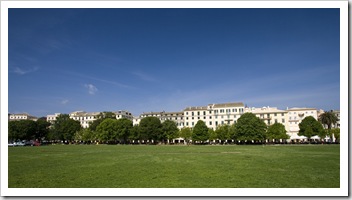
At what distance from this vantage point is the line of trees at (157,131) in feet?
143

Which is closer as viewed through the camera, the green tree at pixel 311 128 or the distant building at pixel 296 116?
the green tree at pixel 311 128

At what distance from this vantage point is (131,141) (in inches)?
2333

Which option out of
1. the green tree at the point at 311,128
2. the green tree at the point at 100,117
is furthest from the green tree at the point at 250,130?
the green tree at the point at 100,117

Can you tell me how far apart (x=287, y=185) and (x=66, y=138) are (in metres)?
58.6

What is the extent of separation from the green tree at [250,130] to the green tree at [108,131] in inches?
939

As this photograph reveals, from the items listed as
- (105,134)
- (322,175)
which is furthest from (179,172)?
(105,134)

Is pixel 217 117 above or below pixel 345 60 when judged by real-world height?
below

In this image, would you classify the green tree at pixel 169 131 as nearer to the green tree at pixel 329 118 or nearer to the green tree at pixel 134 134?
the green tree at pixel 134 134

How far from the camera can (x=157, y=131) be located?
5212 centimetres

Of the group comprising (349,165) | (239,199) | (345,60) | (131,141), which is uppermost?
(345,60)

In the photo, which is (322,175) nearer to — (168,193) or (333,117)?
(168,193)

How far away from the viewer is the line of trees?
4366cm

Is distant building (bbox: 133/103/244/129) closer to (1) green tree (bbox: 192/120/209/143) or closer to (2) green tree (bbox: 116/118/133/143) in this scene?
(1) green tree (bbox: 192/120/209/143)

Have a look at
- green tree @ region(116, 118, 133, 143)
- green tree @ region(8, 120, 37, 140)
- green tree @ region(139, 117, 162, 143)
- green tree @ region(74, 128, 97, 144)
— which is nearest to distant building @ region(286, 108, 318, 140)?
green tree @ region(139, 117, 162, 143)
